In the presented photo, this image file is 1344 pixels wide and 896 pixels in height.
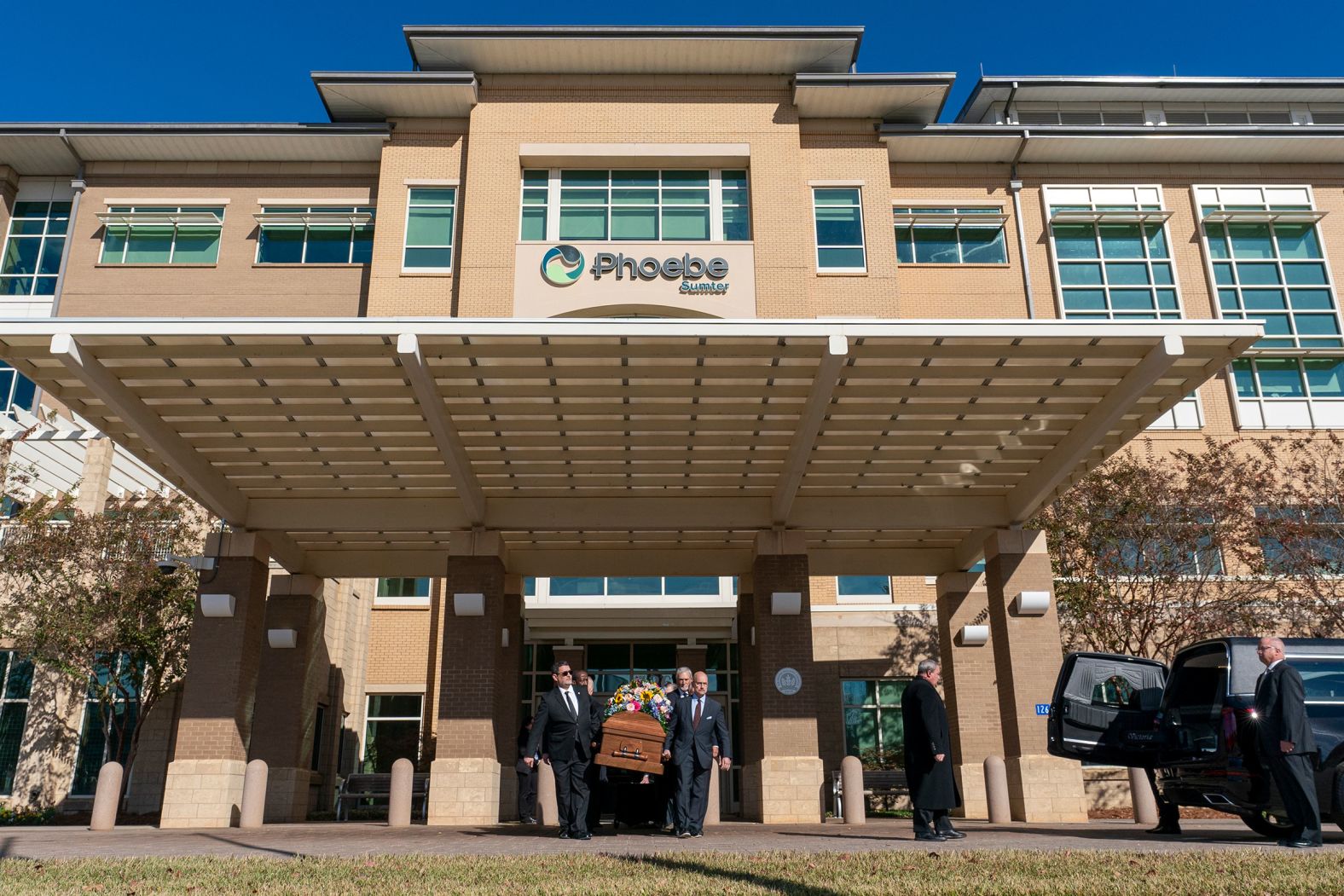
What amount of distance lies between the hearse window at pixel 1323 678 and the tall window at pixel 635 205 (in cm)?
1693

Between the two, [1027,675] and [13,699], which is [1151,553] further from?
[13,699]

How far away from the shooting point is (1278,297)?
2988cm

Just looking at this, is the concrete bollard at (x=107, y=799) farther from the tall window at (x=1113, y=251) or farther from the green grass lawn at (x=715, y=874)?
the tall window at (x=1113, y=251)

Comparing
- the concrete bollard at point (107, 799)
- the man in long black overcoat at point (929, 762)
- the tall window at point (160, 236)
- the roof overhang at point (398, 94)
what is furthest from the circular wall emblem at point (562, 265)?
the man in long black overcoat at point (929, 762)

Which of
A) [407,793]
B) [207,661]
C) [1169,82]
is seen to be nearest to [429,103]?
[207,661]

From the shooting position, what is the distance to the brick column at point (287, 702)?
66.4 feet

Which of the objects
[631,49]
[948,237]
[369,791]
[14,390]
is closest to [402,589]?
[369,791]

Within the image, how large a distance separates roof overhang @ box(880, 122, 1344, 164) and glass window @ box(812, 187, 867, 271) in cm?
220

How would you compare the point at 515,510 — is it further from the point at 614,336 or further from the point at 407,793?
the point at 614,336

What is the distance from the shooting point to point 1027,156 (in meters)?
29.6

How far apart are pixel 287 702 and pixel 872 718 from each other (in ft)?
43.9

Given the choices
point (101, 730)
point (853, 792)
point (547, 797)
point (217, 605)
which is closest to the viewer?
point (853, 792)

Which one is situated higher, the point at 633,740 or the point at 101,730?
the point at 101,730

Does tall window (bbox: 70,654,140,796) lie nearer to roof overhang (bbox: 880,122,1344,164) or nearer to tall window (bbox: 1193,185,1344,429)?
roof overhang (bbox: 880,122,1344,164)
